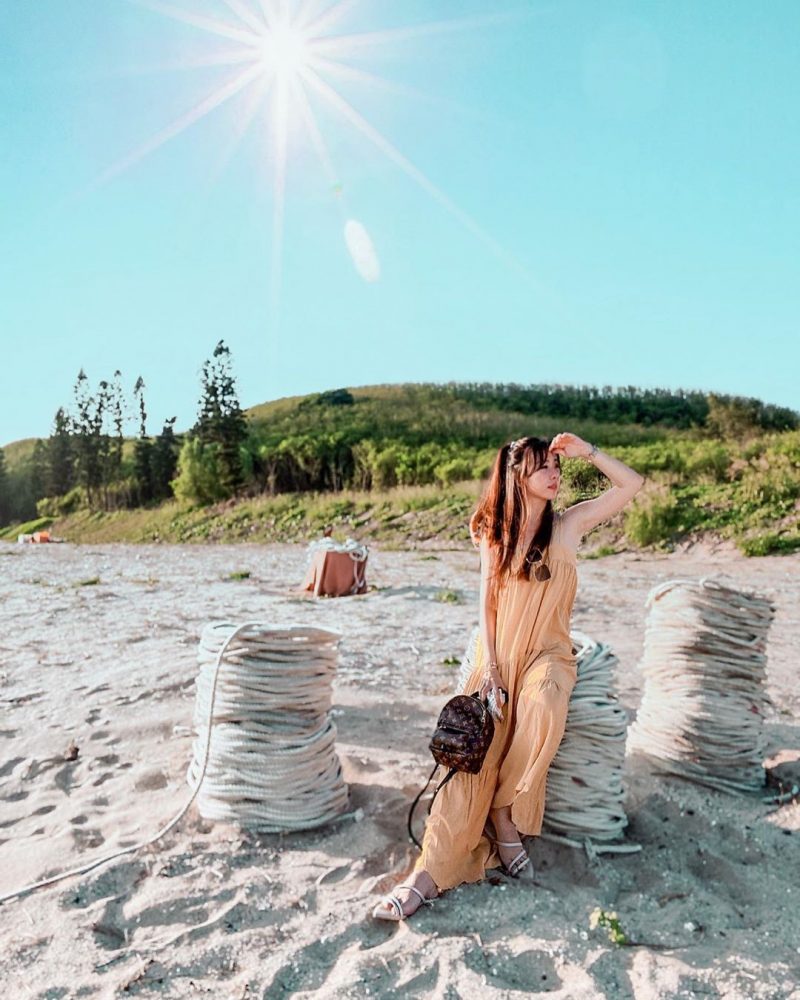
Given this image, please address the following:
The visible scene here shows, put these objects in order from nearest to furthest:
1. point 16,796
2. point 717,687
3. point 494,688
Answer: point 494,688 → point 16,796 → point 717,687

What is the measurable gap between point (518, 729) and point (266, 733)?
108 cm

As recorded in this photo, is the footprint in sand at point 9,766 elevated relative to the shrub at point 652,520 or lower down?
lower down

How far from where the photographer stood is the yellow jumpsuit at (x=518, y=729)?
10.1 ft

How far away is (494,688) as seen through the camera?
3324 millimetres

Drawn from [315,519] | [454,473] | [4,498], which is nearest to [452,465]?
[454,473]

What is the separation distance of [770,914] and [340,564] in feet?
24.9

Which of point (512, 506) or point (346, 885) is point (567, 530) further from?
point (346, 885)

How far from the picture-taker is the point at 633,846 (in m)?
3.40

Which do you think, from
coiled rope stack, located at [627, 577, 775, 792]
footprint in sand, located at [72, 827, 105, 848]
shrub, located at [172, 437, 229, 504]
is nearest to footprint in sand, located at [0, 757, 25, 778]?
footprint in sand, located at [72, 827, 105, 848]

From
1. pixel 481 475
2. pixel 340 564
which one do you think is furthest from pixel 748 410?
pixel 340 564

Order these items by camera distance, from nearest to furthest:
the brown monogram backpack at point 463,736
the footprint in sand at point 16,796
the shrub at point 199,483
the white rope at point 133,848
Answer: the white rope at point 133,848, the brown monogram backpack at point 463,736, the footprint in sand at point 16,796, the shrub at point 199,483

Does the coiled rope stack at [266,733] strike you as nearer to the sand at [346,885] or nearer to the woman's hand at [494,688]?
the sand at [346,885]

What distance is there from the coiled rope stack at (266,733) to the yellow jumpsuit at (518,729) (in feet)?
2.05

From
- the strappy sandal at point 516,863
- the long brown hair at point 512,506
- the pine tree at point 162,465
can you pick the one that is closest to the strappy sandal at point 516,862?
the strappy sandal at point 516,863
